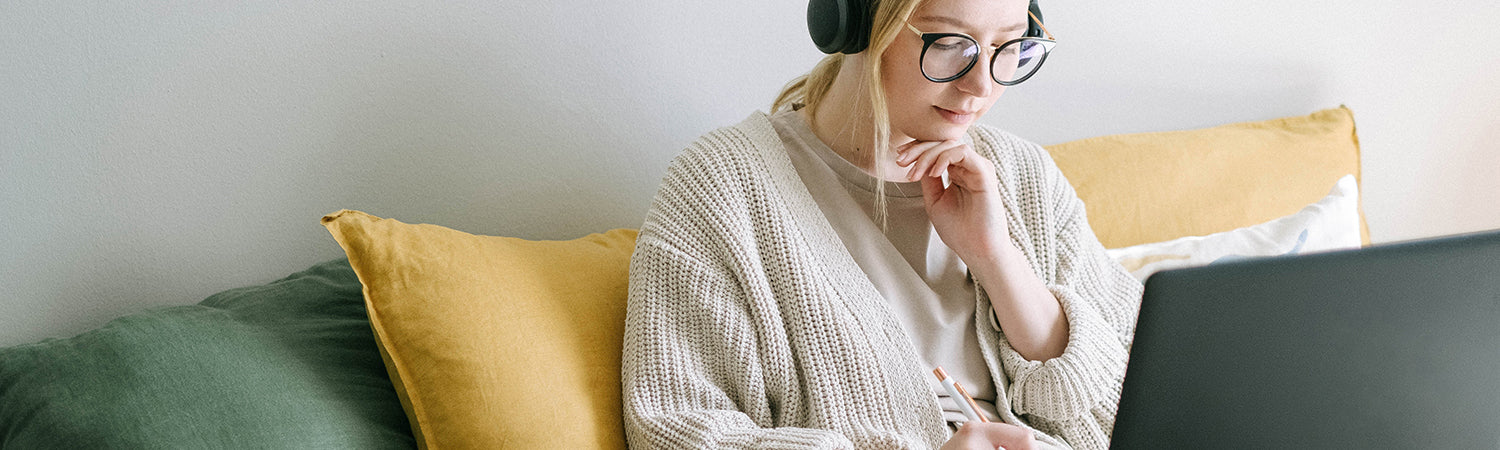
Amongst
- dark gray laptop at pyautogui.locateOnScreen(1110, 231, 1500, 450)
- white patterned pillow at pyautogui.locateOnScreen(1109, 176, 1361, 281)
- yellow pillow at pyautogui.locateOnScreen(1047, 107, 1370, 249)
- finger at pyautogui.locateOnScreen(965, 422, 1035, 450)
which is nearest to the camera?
dark gray laptop at pyautogui.locateOnScreen(1110, 231, 1500, 450)

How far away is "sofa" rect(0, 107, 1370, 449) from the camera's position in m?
0.87

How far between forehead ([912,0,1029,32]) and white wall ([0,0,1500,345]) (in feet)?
1.62

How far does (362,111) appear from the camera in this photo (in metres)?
1.25

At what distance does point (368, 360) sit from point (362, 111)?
34 cm

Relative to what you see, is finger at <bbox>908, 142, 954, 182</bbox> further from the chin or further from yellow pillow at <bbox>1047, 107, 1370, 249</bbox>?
yellow pillow at <bbox>1047, 107, 1370, 249</bbox>

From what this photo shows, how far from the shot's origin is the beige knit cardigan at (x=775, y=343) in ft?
3.44

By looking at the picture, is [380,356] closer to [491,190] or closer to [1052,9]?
[491,190]

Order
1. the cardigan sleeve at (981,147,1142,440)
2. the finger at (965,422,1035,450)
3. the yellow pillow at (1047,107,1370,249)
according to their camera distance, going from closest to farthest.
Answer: the finger at (965,422,1035,450), the cardigan sleeve at (981,147,1142,440), the yellow pillow at (1047,107,1370,249)

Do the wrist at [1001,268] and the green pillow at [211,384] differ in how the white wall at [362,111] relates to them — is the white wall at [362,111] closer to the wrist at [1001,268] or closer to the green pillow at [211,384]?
the green pillow at [211,384]

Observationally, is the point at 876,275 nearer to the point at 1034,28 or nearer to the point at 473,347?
the point at 1034,28

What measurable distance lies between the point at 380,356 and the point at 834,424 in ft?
1.58

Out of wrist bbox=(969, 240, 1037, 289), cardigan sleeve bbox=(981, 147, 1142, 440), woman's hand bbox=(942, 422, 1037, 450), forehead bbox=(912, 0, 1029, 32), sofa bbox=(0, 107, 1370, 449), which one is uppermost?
forehead bbox=(912, 0, 1029, 32)

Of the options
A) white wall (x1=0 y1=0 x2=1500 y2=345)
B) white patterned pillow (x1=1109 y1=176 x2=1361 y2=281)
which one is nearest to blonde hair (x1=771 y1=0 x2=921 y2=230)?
white wall (x1=0 y1=0 x2=1500 y2=345)

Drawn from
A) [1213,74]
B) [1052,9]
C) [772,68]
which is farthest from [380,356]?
[1213,74]
